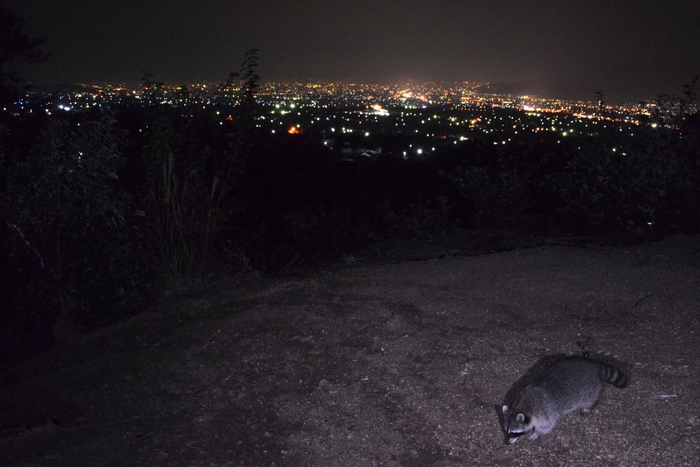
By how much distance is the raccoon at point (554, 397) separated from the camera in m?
3.49

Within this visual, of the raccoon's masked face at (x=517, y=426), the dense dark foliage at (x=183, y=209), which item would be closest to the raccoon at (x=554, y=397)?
the raccoon's masked face at (x=517, y=426)

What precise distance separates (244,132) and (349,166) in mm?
9694

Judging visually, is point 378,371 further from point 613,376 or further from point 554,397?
point 613,376

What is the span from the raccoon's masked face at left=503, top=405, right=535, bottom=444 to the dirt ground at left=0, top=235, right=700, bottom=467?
0.10 m

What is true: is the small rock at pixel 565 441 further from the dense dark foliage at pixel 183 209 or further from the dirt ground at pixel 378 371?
the dense dark foliage at pixel 183 209

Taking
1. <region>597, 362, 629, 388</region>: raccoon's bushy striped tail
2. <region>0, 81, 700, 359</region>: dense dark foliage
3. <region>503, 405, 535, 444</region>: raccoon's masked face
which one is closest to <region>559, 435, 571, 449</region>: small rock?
<region>503, 405, 535, 444</region>: raccoon's masked face

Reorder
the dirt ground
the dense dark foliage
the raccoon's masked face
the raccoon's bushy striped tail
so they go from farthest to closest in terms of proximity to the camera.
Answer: the dense dark foliage → the raccoon's bushy striped tail → the dirt ground → the raccoon's masked face

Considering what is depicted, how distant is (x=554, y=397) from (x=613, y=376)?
0.68 meters

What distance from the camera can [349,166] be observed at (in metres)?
17.6

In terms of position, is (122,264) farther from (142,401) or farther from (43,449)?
(43,449)

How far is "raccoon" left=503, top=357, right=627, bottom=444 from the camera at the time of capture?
11.5ft

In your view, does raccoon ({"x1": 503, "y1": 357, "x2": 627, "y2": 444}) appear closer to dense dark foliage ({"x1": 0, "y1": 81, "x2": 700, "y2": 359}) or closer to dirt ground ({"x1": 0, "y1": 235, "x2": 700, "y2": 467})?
dirt ground ({"x1": 0, "y1": 235, "x2": 700, "y2": 467})

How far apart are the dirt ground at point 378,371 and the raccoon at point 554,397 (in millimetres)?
94

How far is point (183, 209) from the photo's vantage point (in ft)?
25.5
